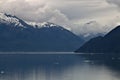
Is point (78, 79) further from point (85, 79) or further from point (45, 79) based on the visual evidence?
point (45, 79)

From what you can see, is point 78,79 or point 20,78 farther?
point 20,78

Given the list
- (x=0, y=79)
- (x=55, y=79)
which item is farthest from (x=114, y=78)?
(x=0, y=79)

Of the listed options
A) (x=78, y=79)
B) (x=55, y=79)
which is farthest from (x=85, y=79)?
(x=55, y=79)

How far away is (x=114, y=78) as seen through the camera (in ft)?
507

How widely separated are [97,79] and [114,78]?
8.85 meters

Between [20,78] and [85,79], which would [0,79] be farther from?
[85,79]

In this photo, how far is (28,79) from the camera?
6142 inches

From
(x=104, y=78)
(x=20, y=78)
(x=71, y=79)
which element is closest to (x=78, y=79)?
(x=71, y=79)

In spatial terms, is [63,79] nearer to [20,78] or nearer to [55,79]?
[55,79]

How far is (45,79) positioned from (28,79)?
8162 millimetres

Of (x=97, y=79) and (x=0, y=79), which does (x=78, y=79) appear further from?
(x=0, y=79)

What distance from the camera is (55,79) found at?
15462 centimetres

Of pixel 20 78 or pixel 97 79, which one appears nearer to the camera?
pixel 97 79

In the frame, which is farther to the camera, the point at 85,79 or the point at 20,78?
the point at 20,78
